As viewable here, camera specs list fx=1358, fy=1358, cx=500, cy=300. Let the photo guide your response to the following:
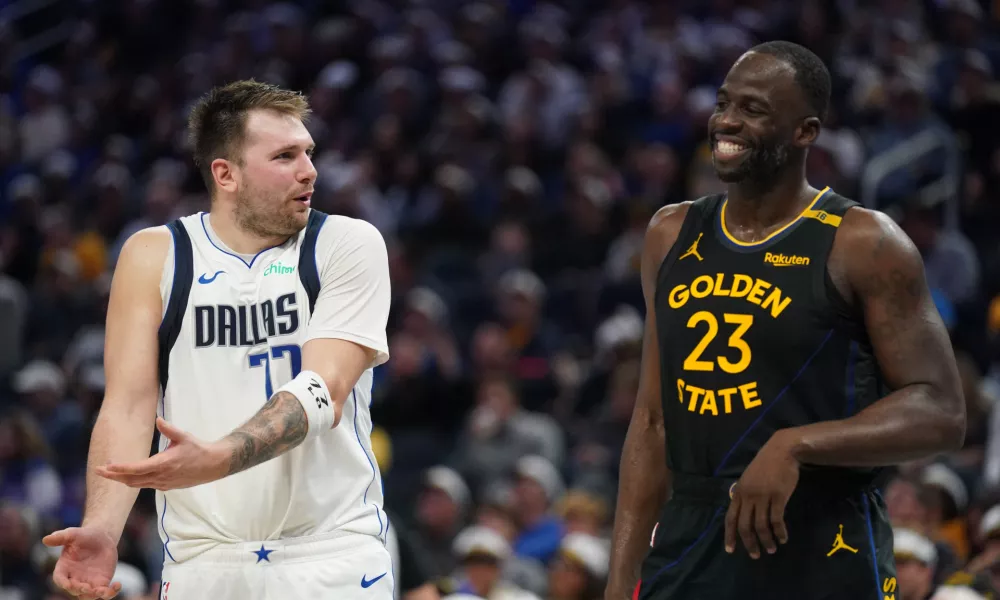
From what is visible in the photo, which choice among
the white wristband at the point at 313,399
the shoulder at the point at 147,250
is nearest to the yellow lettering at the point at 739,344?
the white wristband at the point at 313,399

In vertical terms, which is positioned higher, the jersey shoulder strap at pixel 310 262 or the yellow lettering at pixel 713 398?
the jersey shoulder strap at pixel 310 262

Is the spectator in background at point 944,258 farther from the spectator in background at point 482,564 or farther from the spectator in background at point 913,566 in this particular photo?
the spectator in background at point 482,564

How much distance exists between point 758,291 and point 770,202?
344mm

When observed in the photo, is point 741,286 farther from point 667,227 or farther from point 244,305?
point 244,305

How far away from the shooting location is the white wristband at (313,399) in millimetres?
4234

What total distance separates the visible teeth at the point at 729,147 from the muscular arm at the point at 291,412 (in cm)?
137

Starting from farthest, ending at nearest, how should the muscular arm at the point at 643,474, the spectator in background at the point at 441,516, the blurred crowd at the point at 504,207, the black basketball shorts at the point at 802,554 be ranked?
1. the blurred crowd at the point at 504,207
2. the spectator in background at the point at 441,516
3. the muscular arm at the point at 643,474
4. the black basketball shorts at the point at 802,554

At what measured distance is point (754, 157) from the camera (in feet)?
14.8

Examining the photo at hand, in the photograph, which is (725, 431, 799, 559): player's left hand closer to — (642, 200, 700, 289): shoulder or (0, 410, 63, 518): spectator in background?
(642, 200, 700, 289): shoulder

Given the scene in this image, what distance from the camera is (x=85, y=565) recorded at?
412 cm

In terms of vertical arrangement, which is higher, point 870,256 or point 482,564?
point 870,256

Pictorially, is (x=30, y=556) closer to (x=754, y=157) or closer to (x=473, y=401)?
(x=473, y=401)

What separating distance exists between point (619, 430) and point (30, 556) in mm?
4690

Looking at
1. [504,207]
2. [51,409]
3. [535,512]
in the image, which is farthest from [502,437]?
[51,409]
